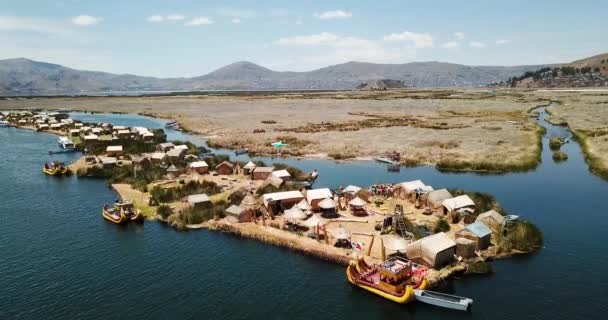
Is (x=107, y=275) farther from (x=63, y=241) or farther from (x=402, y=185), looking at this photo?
(x=402, y=185)

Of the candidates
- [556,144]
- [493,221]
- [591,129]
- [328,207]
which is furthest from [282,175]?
[591,129]

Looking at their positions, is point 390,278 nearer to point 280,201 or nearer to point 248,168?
point 280,201

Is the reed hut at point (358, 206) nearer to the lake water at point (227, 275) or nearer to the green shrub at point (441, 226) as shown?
the green shrub at point (441, 226)

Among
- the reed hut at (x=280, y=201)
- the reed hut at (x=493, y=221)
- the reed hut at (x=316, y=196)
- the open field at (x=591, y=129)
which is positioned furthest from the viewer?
the open field at (x=591, y=129)

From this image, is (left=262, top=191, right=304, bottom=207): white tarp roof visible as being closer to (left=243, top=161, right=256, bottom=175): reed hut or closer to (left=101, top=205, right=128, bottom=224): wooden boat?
(left=101, top=205, right=128, bottom=224): wooden boat

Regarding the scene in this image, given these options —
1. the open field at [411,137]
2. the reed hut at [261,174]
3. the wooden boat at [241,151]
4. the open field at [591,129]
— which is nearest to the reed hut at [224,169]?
the reed hut at [261,174]
